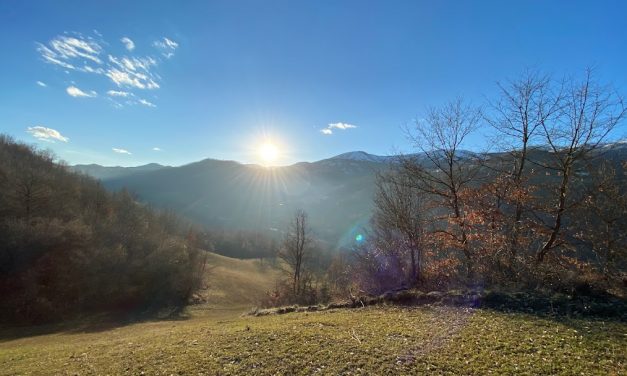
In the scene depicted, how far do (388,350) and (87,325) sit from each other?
43.6 m

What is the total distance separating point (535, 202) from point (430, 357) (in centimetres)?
1374

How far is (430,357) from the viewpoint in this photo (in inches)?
366

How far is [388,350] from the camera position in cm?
1003

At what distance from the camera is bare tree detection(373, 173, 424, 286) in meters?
24.2

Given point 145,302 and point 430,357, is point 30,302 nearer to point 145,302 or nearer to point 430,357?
point 145,302

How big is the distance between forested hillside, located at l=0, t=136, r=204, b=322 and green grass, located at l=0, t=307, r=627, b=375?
37727 millimetres

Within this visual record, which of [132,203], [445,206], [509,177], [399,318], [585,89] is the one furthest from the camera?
[132,203]

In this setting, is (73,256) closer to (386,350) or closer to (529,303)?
(386,350)

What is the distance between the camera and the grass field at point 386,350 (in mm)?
8680

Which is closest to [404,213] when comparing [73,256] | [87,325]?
[87,325]

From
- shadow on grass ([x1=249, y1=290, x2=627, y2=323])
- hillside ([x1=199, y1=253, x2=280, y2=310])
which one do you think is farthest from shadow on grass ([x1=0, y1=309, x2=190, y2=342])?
shadow on grass ([x1=249, y1=290, x2=627, y2=323])

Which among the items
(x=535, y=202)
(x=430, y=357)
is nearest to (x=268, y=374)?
(x=430, y=357)

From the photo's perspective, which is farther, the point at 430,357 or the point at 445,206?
the point at 445,206

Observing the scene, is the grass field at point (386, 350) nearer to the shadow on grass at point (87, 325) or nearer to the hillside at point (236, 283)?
the shadow on grass at point (87, 325)
